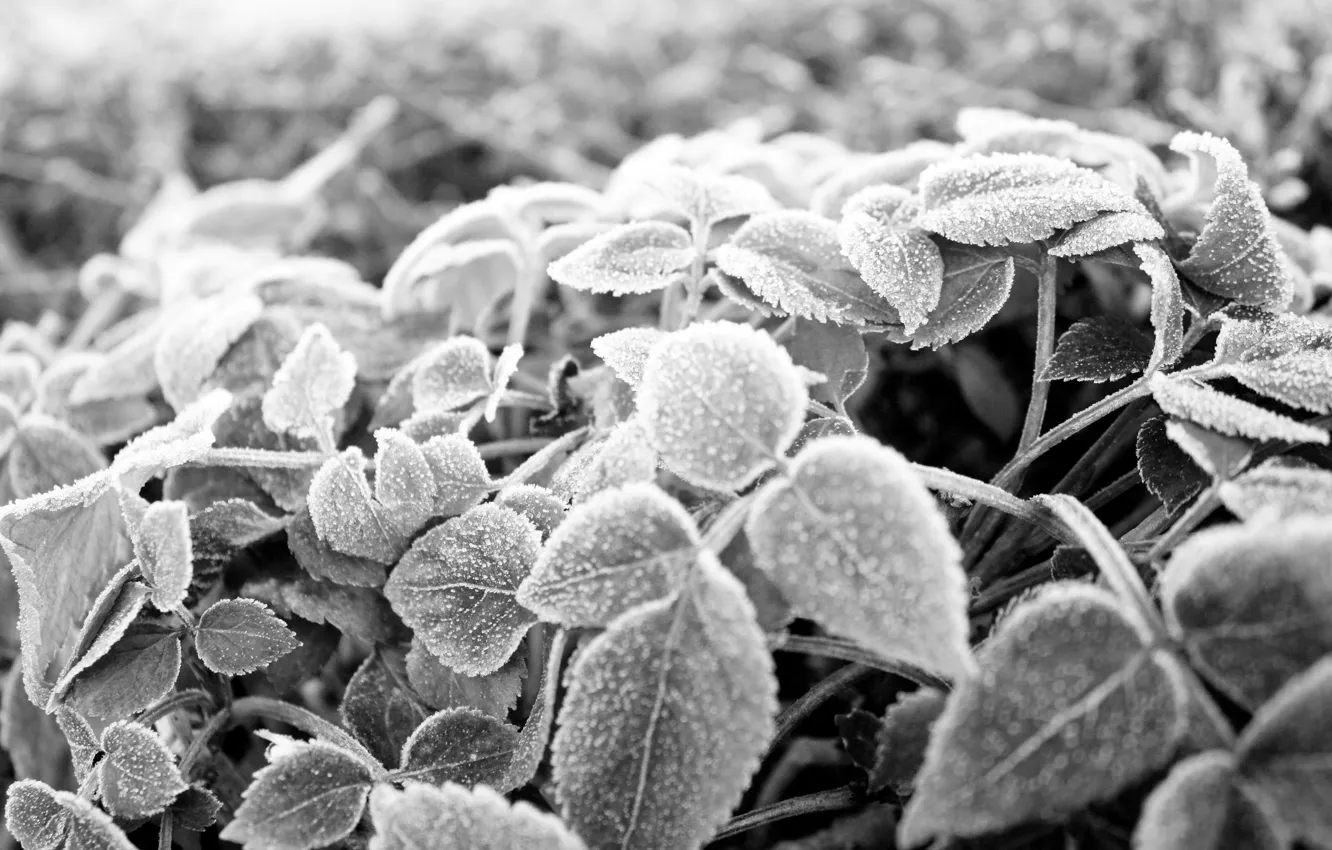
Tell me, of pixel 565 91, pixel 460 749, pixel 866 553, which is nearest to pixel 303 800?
pixel 460 749

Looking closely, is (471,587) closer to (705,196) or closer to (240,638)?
(240,638)

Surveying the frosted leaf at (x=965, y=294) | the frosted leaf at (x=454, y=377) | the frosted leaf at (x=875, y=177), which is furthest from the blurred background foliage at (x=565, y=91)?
the frosted leaf at (x=454, y=377)

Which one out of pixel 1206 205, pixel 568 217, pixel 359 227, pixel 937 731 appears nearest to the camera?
pixel 937 731

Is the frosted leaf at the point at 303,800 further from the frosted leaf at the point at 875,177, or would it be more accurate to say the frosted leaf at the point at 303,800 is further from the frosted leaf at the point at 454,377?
the frosted leaf at the point at 875,177

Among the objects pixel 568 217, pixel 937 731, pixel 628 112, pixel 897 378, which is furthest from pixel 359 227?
pixel 937 731

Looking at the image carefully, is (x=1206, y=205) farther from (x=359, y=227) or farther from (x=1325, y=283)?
(x=359, y=227)

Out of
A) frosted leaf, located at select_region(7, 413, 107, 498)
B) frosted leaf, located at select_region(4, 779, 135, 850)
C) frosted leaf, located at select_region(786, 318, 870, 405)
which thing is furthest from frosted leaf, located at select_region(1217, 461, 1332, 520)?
frosted leaf, located at select_region(7, 413, 107, 498)

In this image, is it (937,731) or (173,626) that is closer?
(937,731)
